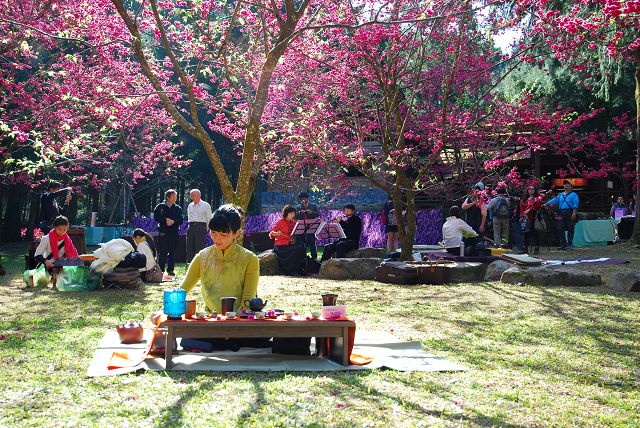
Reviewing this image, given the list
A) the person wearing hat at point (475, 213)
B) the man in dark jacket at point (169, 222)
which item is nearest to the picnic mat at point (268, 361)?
the man in dark jacket at point (169, 222)

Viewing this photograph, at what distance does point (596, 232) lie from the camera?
65.9 feet

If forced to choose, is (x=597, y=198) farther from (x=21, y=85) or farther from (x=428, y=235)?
(x=21, y=85)

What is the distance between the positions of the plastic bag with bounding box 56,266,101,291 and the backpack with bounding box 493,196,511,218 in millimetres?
9494

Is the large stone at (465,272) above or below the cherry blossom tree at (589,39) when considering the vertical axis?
below

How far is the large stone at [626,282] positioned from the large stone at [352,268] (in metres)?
3.94

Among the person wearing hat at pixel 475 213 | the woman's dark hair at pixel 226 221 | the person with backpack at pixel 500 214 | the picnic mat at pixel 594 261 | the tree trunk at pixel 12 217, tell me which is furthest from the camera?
the tree trunk at pixel 12 217

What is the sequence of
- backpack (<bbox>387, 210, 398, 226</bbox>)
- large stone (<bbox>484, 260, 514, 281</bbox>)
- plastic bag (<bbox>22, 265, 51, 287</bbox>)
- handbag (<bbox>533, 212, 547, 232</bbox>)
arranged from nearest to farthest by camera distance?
plastic bag (<bbox>22, 265, 51, 287</bbox>) < large stone (<bbox>484, 260, 514, 281</bbox>) < handbag (<bbox>533, 212, 547, 232</bbox>) < backpack (<bbox>387, 210, 398, 226</bbox>)

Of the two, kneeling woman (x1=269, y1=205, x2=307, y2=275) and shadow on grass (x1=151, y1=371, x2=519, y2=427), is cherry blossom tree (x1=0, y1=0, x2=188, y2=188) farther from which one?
shadow on grass (x1=151, y1=371, x2=519, y2=427)

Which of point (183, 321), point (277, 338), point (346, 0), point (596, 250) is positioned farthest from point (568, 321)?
point (596, 250)

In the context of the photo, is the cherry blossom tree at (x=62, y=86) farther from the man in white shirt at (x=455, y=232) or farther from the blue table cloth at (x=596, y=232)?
the blue table cloth at (x=596, y=232)

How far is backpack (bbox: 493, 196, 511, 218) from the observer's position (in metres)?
17.5

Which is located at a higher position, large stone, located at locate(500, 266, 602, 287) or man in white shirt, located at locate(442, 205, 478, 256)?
man in white shirt, located at locate(442, 205, 478, 256)

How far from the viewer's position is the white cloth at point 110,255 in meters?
11.4

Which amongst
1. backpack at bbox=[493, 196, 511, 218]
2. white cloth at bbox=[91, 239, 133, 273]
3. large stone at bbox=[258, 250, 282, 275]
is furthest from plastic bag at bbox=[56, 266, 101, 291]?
backpack at bbox=[493, 196, 511, 218]
